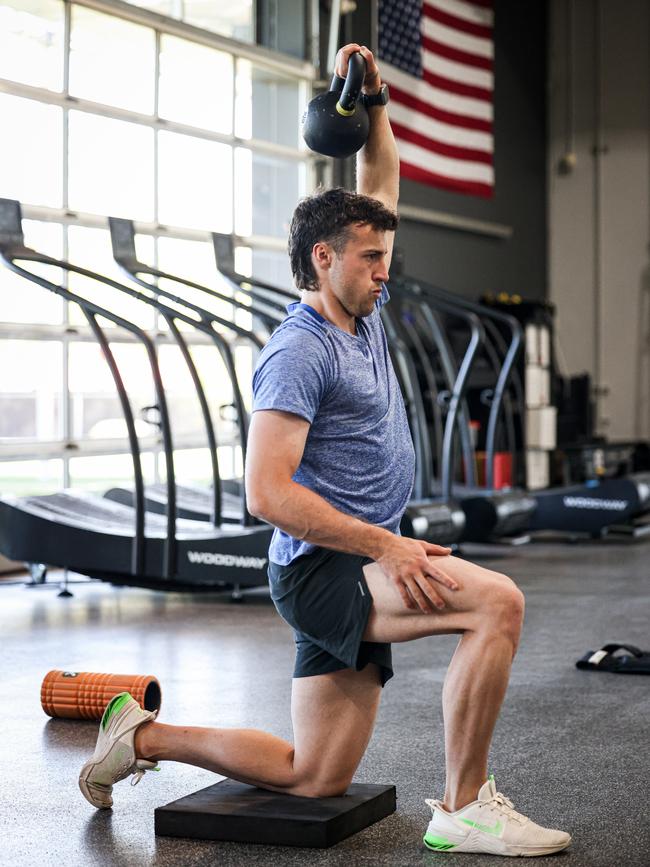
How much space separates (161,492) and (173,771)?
409 centimetres

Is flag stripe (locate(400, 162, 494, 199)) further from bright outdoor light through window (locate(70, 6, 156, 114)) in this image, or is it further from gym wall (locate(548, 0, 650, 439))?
bright outdoor light through window (locate(70, 6, 156, 114))

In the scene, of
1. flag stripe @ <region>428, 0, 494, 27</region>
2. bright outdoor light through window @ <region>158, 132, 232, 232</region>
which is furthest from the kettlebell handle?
flag stripe @ <region>428, 0, 494, 27</region>

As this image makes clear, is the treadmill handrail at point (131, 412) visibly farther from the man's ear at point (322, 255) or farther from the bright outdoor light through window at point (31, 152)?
the man's ear at point (322, 255)

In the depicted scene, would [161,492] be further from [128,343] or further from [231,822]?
[231,822]

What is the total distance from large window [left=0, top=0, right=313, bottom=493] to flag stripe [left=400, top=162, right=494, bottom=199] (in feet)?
4.45

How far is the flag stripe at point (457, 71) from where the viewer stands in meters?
10.9

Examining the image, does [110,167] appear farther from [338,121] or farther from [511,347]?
[338,121]

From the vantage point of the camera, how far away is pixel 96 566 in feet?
19.8

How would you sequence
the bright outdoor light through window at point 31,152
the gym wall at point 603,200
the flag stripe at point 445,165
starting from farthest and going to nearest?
the gym wall at point 603,200, the flag stripe at point 445,165, the bright outdoor light through window at point 31,152

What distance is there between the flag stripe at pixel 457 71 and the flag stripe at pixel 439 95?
0.08m

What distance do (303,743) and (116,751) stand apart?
18.0 inches

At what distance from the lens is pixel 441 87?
1113cm

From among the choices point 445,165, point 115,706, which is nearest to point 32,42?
point 445,165

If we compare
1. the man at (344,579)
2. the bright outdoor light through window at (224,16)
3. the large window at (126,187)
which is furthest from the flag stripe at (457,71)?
the man at (344,579)
